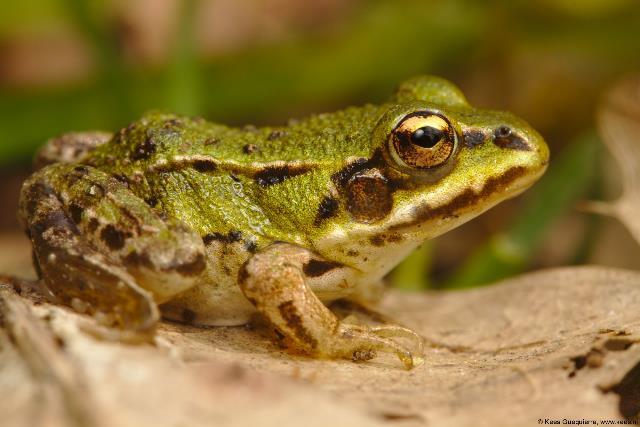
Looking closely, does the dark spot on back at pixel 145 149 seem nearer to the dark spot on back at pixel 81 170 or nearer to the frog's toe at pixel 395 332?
the dark spot on back at pixel 81 170

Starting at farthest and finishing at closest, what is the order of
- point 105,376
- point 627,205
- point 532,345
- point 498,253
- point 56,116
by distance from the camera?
point 56,116 → point 498,253 → point 627,205 → point 532,345 → point 105,376

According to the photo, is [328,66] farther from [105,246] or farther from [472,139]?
[105,246]

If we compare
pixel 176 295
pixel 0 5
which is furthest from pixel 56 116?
pixel 176 295

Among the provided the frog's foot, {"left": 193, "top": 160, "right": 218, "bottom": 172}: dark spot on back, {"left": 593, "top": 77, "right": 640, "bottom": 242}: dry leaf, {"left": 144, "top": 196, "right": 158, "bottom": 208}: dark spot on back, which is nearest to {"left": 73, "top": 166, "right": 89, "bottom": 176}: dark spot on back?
{"left": 144, "top": 196, "right": 158, "bottom": 208}: dark spot on back

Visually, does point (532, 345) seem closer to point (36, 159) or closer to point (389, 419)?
point (389, 419)

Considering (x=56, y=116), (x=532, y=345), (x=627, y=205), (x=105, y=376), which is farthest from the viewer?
(x=56, y=116)

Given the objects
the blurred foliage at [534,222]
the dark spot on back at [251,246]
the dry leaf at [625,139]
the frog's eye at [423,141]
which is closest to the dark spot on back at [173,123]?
the dark spot on back at [251,246]

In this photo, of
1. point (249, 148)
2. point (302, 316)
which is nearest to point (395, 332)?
point (302, 316)
